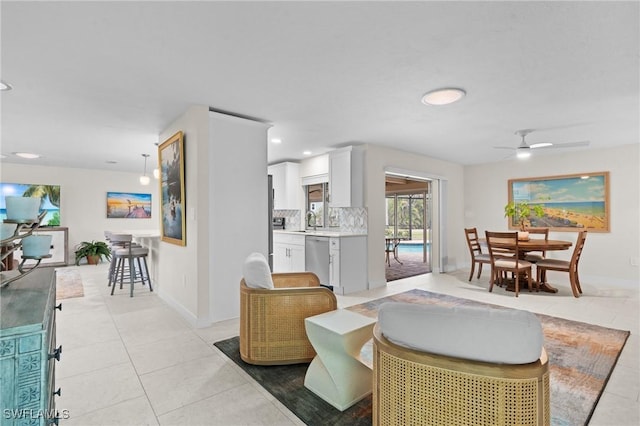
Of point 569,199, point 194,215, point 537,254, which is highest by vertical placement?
point 569,199

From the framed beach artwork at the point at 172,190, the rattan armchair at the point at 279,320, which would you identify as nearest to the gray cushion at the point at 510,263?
the rattan armchair at the point at 279,320

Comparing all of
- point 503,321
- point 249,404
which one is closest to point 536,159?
point 503,321

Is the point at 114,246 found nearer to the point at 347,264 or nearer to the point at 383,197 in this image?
the point at 347,264

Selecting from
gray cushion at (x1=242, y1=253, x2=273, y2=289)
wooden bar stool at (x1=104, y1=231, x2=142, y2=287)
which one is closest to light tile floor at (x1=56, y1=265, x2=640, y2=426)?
gray cushion at (x1=242, y1=253, x2=273, y2=289)

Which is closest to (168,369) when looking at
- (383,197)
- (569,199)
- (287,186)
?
(383,197)

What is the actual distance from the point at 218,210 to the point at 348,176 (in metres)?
2.48

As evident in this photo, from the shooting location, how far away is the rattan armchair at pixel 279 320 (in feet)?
7.95

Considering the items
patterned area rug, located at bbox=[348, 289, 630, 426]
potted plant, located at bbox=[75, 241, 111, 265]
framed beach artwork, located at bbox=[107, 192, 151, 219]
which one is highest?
framed beach artwork, located at bbox=[107, 192, 151, 219]

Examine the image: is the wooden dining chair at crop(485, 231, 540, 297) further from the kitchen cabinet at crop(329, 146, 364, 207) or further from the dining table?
the kitchen cabinet at crop(329, 146, 364, 207)

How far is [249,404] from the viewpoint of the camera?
198 cm

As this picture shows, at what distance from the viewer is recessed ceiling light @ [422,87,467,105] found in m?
2.87

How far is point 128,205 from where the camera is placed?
26.8 ft

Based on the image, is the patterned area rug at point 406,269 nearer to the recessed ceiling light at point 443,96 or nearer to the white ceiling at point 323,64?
the white ceiling at point 323,64

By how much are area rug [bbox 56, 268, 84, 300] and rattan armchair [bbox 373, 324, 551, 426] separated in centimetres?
510
